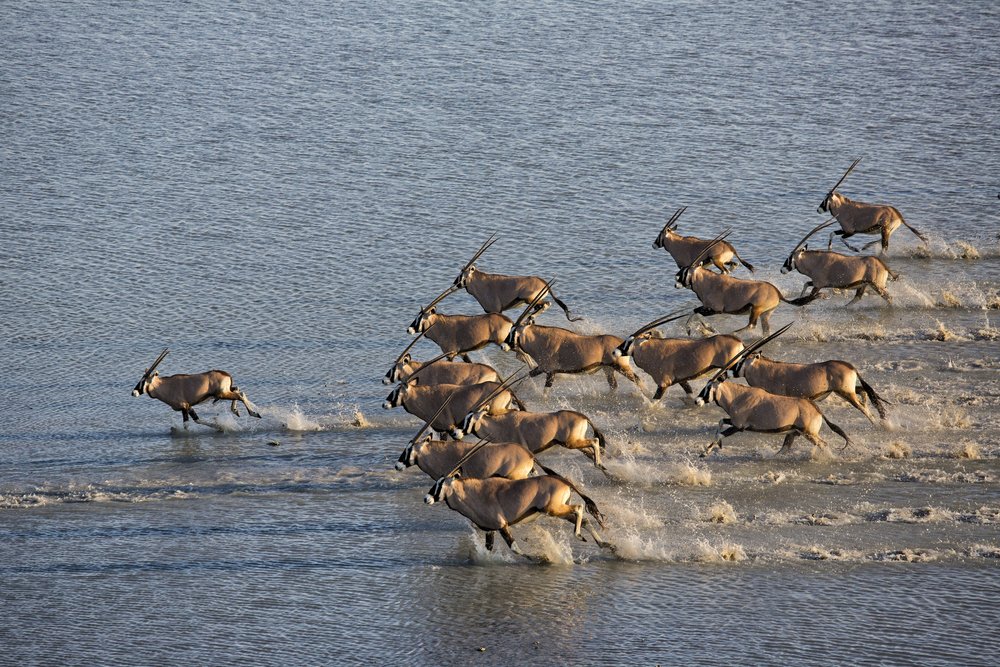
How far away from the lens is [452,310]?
1802cm

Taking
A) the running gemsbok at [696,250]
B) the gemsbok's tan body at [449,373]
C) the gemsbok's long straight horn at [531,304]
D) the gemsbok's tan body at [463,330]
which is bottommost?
the gemsbok's tan body at [449,373]

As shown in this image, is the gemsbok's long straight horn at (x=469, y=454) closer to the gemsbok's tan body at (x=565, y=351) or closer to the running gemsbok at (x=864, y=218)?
the gemsbok's tan body at (x=565, y=351)

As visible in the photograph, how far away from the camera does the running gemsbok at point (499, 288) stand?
16.5 m

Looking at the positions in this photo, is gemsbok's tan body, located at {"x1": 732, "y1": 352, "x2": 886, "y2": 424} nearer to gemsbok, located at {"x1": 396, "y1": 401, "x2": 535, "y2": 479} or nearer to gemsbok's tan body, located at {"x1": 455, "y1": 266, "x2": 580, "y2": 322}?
gemsbok, located at {"x1": 396, "y1": 401, "x2": 535, "y2": 479}

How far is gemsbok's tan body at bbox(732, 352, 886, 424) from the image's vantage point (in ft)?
43.1

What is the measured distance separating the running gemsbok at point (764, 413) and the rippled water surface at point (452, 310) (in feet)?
0.97

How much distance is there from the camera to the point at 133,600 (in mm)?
10742

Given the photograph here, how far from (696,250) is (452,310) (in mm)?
3112

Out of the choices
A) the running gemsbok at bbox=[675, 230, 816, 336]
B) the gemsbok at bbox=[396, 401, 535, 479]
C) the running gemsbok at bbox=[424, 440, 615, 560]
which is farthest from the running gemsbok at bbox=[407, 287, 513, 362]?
the running gemsbok at bbox=[424, 440, 615, 560]

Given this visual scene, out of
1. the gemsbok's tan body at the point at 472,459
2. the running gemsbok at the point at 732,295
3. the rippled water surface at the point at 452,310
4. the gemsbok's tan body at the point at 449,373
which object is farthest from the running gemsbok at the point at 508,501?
the running gemsbok at the point at 732,295

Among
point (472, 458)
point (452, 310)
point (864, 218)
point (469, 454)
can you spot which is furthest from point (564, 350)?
point (864, 218)

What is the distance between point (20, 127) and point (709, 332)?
1553cm

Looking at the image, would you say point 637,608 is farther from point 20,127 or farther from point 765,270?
point 20,127

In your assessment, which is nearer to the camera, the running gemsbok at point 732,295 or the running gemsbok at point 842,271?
the running gemsbok at point 732,295
